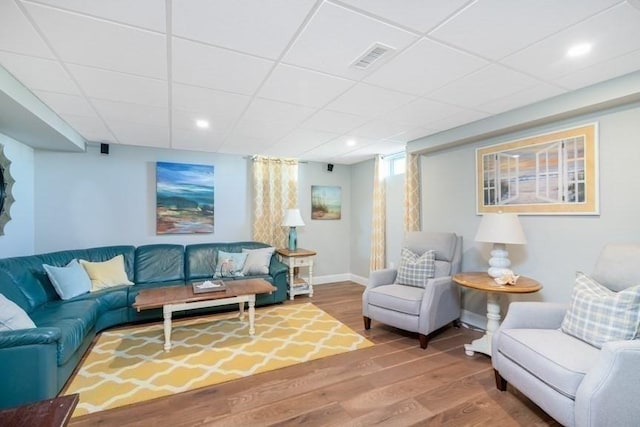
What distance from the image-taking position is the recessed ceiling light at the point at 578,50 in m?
1.72

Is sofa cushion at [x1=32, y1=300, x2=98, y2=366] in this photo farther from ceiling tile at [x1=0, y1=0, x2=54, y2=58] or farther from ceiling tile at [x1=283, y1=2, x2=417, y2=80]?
ceiling tile at [x1=283, y1=2, x2=417, y2=80]

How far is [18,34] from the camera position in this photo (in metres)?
1.57

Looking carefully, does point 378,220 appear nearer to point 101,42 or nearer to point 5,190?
point 101,42

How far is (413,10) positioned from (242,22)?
87cm

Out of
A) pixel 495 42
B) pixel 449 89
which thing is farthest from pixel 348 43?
pixel 449 89

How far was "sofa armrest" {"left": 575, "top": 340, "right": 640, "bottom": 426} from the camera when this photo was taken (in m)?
1.44

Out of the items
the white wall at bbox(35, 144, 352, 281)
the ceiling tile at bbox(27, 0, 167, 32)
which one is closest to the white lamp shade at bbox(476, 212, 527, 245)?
the ceiling tile at bbox(27, 0, 167, 32)

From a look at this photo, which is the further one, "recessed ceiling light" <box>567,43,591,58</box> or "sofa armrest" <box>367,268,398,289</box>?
"sofa armrest" <box>367,268,398,289</box>

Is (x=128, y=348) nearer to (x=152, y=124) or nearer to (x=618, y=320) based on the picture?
(x=152, y=124)

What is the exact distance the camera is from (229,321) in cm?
346

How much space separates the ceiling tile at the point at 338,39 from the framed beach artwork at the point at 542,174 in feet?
6.44

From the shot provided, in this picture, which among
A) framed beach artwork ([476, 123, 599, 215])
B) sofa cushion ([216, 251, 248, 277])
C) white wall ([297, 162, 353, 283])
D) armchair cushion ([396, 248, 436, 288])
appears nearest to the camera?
framed beach artwork ([476, 123, 599, 215])

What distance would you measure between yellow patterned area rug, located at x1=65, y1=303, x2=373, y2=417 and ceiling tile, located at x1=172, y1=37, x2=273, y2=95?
2310mm

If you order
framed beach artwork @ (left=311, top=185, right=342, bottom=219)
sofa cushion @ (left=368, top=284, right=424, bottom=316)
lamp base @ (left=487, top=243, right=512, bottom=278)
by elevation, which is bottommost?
sofa cushion @ (left=368, top=284, right=424, bottom=316)
